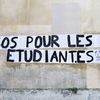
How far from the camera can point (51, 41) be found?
9.01 m

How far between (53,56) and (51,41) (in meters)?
0.28

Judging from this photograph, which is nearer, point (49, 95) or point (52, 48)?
point (49, 95)

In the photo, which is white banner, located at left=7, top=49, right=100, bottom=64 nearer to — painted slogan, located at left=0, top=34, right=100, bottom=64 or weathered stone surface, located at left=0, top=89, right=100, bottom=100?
painted slogan, located at left=0, top=34, right=100, bottom=64

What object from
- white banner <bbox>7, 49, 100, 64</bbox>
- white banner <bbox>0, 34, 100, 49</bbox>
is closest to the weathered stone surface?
white banner <bbox>7, 49, 100, 64</bbox>

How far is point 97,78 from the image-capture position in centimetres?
880

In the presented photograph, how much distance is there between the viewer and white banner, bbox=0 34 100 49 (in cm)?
893

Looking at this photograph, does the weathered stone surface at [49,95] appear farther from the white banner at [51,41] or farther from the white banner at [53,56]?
the white banner at [51,41]

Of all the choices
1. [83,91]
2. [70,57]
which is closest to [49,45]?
[70,57]

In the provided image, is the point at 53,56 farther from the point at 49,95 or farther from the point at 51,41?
the point at 49,95

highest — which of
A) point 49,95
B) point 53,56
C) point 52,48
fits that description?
point 52,48

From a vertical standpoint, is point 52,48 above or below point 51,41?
below

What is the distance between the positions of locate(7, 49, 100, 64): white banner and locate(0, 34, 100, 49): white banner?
93 mm

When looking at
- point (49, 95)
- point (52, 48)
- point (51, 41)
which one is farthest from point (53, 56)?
point (49, 95)

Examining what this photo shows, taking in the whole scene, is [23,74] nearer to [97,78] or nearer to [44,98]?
[44,98]
